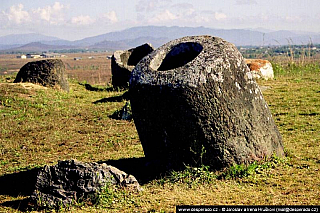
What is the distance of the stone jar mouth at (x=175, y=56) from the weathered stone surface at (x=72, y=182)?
2.59 meters

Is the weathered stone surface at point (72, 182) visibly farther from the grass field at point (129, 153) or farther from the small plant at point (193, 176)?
the small plant at point (193, 176)

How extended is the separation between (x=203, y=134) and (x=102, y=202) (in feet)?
6.62

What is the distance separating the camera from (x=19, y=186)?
7.20 meters

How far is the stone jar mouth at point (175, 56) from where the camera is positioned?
7.79 m

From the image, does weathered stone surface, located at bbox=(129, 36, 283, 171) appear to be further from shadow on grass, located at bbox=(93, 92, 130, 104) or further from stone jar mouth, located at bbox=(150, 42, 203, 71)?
shadow on grass, located at bbox=(93, 92, 130, 104)

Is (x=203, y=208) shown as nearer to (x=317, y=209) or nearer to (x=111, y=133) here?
(x=317, y=209)

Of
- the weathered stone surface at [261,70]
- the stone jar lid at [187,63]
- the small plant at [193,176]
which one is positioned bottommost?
the small plant at [193,176]

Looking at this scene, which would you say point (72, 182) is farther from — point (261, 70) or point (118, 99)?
point (261, 70)

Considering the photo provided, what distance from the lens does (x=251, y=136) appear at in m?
6.84

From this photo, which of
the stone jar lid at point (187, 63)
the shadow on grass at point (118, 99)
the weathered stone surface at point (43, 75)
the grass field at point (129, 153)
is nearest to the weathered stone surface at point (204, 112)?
the stone jar lid at point (187, 63)

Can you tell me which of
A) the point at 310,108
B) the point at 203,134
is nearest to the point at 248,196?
the point at 203,134

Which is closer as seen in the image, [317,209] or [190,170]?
[317,209]

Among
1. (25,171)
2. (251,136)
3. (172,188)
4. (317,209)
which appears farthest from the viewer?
(25,171)

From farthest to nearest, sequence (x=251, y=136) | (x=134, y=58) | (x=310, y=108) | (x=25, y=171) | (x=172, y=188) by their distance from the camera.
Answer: (x=134, y=58), (x=310, y=108), (x=25, y=171), (x=251, y=136), (x=172, y=188)
